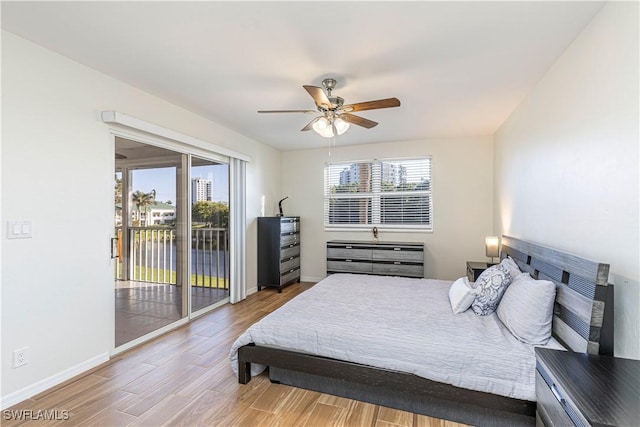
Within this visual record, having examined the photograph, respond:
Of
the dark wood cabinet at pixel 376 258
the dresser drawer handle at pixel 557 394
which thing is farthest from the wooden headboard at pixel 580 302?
the dark wood cabinet at pixel 376 258

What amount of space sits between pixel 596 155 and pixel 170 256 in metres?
3.94

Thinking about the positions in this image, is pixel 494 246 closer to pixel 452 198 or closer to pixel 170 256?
pixel 452 198

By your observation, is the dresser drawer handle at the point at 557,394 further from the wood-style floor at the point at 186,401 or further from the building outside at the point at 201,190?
the building outside at the point at 201,190

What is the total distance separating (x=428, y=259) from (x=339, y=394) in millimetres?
3404

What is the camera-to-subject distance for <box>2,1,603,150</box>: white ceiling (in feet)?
6.07

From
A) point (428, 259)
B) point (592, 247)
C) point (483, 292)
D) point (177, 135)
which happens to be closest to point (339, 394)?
point (483, 292)

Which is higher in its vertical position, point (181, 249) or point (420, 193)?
point (420, 193)

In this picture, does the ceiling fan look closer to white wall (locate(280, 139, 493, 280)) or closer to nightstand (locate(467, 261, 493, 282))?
white wall (locate(280, 139, 493, 280))

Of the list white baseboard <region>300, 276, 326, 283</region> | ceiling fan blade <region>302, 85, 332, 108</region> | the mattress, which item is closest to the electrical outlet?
the mattress

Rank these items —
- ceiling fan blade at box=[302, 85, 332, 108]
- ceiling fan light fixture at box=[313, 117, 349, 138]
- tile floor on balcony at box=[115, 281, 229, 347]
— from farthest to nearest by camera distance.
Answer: tile floor on balcony at box=[115, 281, 229, 347] → ceiling fan light fixture at box=[313, 117, 349, 138] → ceiling fan blade at box=[302, 85, 332, 108]

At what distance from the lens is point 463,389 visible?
182 cm

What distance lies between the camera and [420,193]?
518 cm

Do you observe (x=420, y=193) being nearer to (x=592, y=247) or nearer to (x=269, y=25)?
(x=592, y=247)

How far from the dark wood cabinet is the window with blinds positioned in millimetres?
536
